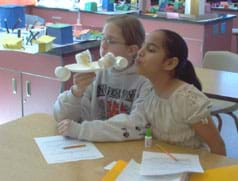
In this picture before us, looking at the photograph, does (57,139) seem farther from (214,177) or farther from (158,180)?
(214,177)

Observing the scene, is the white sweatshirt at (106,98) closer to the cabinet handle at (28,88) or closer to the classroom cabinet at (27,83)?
the classroom cabinet at (27,83)

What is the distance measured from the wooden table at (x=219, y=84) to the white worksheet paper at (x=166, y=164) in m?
1.02

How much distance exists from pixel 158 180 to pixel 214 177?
0.17m

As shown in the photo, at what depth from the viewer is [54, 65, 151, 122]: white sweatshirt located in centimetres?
176

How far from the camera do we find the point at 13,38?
11.2 ft

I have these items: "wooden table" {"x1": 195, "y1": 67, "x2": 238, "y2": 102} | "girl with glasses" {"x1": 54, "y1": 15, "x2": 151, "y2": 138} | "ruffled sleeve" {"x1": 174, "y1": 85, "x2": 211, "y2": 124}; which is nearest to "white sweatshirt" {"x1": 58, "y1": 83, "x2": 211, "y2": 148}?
"ruffled sleeve" {"x1": 174, "y1": 85, "x2": 211, "y2": 124}

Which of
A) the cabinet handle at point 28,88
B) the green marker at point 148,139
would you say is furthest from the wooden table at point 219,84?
the cabinet handle at point 28,88

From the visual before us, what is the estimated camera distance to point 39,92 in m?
Result: 3.35

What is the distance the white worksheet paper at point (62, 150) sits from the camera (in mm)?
1453

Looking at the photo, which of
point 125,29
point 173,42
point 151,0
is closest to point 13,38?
point 125,29

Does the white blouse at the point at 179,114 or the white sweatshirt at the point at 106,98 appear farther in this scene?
the white sweatshirt at the point at 106,98

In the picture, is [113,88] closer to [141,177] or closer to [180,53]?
[180,53]

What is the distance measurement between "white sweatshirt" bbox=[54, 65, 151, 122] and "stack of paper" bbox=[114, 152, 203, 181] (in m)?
0.32

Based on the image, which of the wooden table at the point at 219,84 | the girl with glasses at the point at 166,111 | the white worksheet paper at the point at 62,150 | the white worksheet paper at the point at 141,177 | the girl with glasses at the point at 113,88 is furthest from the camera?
the wooden table at the point at 219,84
